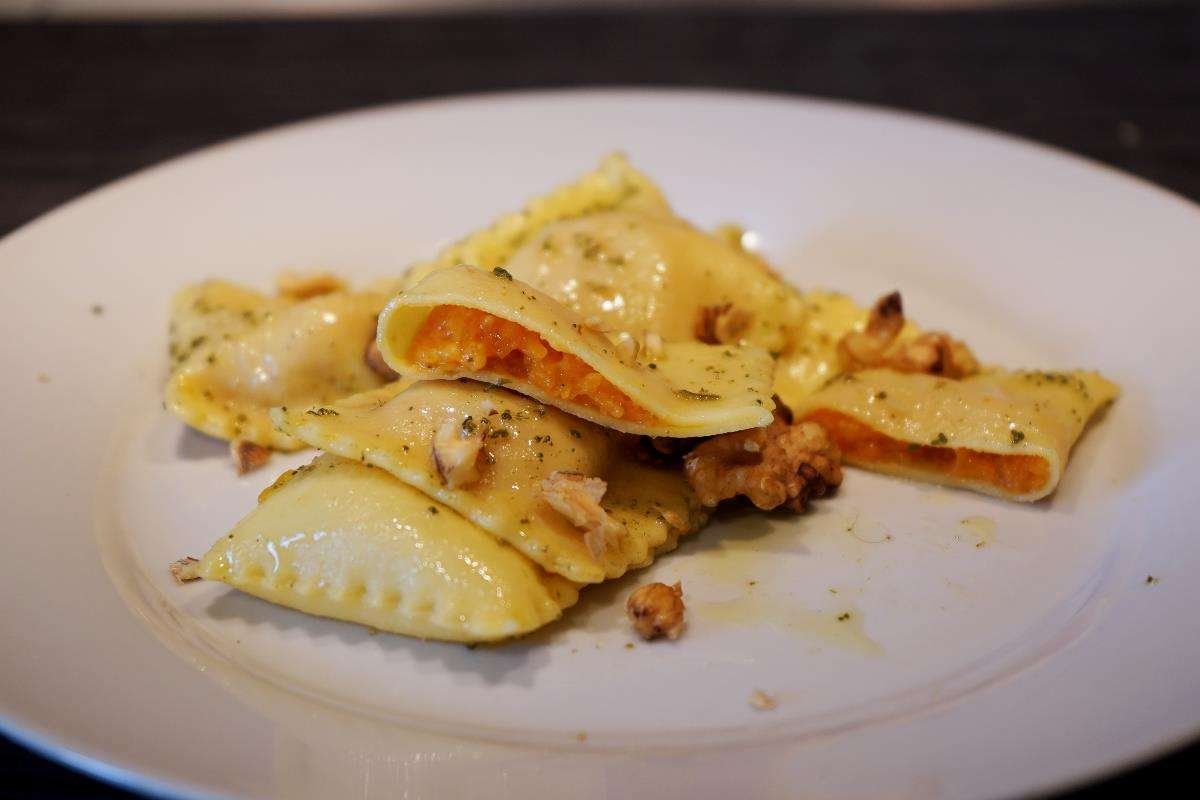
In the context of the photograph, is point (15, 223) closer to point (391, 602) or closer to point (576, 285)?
point (576, 285)

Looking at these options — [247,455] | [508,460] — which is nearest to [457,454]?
[508,460]

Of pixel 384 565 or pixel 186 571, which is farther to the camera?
pixel 186 571

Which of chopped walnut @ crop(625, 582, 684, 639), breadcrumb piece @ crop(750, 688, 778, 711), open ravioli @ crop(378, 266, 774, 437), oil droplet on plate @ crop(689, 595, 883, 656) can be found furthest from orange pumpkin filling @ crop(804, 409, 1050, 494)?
breadcrumb piece @ crop(750, 688, 778, 711)

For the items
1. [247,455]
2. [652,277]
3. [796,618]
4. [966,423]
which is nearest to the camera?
[796,618]

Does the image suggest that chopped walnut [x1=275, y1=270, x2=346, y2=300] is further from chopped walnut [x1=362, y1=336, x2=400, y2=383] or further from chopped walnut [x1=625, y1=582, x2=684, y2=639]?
chopped walnut [x1=625, y1=582, x2=684, y2=639]

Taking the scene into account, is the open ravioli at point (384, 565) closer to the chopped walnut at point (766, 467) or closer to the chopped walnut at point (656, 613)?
the chopped walnut at point (656, 613)

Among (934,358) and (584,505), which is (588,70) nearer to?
(934,358)

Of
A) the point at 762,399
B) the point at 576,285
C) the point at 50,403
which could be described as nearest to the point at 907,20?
the point at 576,285
